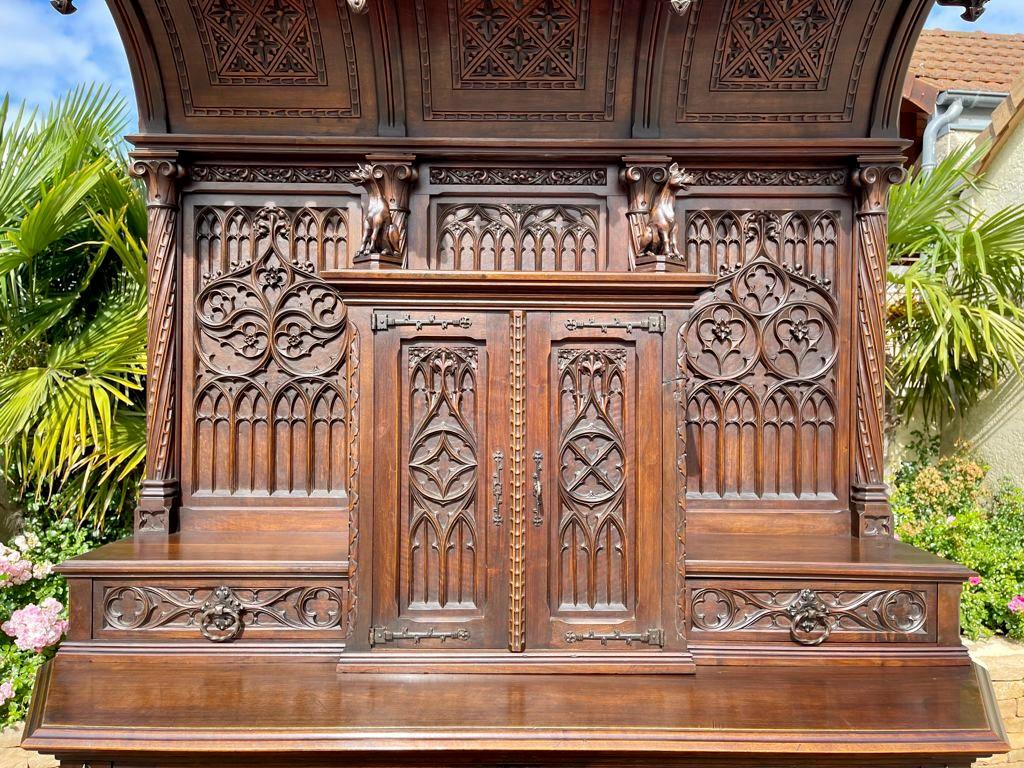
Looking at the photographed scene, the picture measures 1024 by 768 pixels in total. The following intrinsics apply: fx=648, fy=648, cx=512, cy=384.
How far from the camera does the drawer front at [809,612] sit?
2.64m

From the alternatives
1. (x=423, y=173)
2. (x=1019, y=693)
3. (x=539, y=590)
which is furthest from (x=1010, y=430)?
(x=423, y=173)

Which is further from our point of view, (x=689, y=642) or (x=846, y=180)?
(x=846, y=180)

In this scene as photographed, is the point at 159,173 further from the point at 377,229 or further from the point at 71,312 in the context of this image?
the point at 71,312

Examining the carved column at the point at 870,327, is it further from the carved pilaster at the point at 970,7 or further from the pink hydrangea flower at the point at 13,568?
the pink hydrangea flower at the point at 13,568

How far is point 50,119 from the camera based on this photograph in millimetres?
4031

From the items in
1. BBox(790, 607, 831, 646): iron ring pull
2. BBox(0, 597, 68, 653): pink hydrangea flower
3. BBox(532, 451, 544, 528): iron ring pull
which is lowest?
BBox(0, 597, 68, 653): pink hydrangea flower

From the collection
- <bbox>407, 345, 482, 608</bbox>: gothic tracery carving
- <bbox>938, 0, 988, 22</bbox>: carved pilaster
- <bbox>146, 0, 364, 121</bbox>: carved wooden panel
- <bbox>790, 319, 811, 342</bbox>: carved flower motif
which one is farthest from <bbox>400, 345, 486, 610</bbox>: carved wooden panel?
<bbox>938, 0, 988, 22</bbox>: carved pilaster

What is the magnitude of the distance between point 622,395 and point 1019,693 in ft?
10.5

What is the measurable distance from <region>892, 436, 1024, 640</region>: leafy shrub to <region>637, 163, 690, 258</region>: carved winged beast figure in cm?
284

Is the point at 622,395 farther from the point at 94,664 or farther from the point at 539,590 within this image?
the point at 94,664

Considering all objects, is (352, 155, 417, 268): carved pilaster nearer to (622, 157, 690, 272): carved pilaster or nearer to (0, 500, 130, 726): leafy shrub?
(622, 157, 690, 272): carved pilaster

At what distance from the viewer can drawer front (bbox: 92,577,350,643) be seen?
8.65 ft

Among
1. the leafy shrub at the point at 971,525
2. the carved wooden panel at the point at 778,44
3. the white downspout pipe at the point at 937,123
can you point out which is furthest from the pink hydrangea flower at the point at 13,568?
the white downspout pipe at the point at 937,123

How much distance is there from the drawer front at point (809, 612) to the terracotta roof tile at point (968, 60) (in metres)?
5.22
